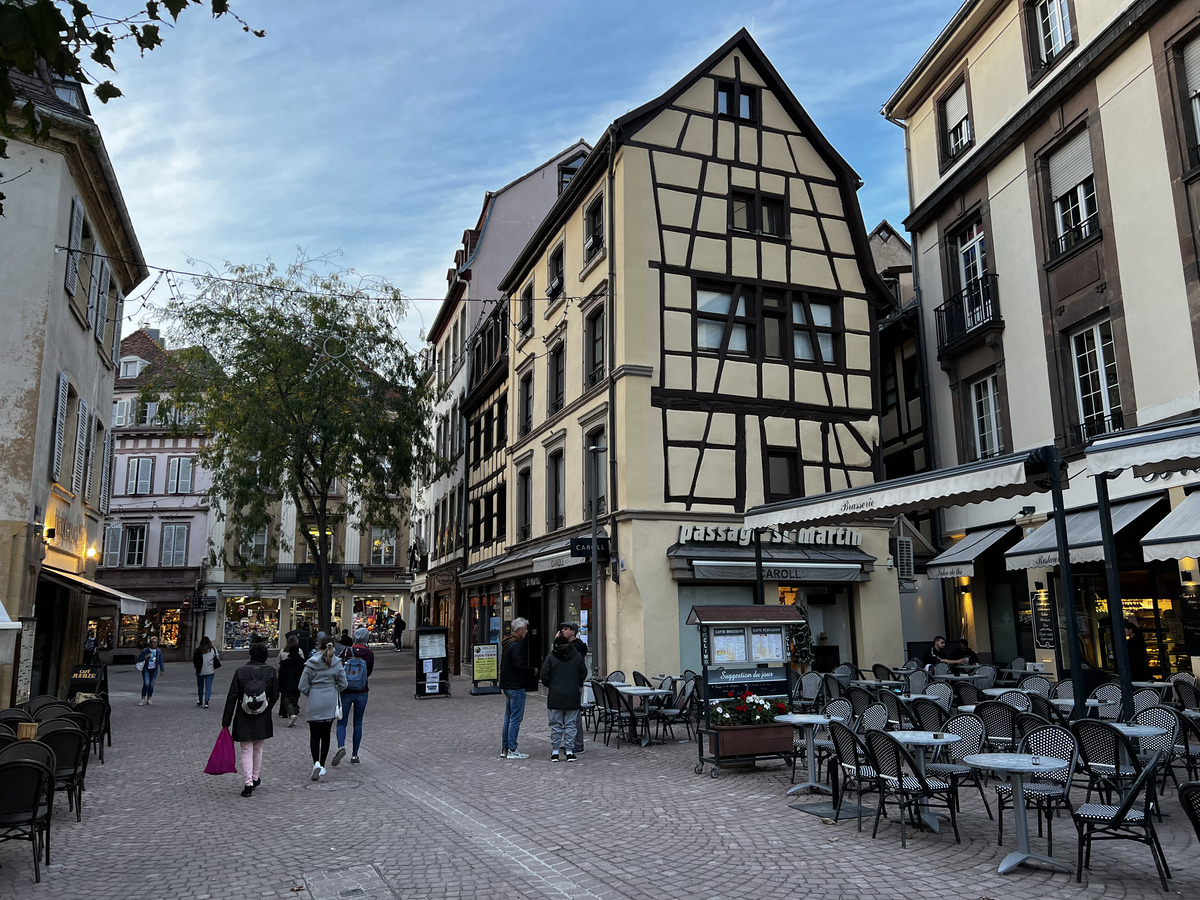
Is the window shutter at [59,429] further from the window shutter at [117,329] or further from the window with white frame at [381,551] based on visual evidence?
the window with white frame at [381,551]

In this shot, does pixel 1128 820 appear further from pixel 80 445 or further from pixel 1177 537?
pixel 80 445

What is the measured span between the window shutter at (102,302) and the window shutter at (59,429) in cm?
338

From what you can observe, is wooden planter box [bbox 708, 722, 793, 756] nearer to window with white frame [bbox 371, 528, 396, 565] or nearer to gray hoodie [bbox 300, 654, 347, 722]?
gray hoodie [bbox 300, 654, 347, 722]

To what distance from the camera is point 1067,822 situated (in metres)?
7.64

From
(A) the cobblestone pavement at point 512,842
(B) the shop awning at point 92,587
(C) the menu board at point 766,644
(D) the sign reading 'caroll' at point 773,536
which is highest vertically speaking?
(D) the sign reading 'caroll' at point 773,536

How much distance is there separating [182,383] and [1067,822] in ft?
79.7

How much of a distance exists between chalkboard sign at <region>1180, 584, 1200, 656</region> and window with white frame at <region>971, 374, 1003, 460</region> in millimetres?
5375

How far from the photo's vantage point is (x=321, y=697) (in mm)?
10406

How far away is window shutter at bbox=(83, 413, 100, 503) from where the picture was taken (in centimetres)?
1877

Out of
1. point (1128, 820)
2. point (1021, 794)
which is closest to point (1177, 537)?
point (1021, 794)

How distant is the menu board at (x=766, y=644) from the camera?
1153 cm

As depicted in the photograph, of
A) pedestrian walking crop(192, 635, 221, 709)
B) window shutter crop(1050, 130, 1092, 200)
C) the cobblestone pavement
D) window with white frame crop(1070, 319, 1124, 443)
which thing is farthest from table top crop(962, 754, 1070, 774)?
pedestrian walking crop(192, 635, 221, 709)

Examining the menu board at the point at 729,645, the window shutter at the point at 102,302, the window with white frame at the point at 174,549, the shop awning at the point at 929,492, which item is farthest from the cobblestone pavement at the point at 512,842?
the window with white frame at the point at 174,549

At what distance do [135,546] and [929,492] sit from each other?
4518cm
